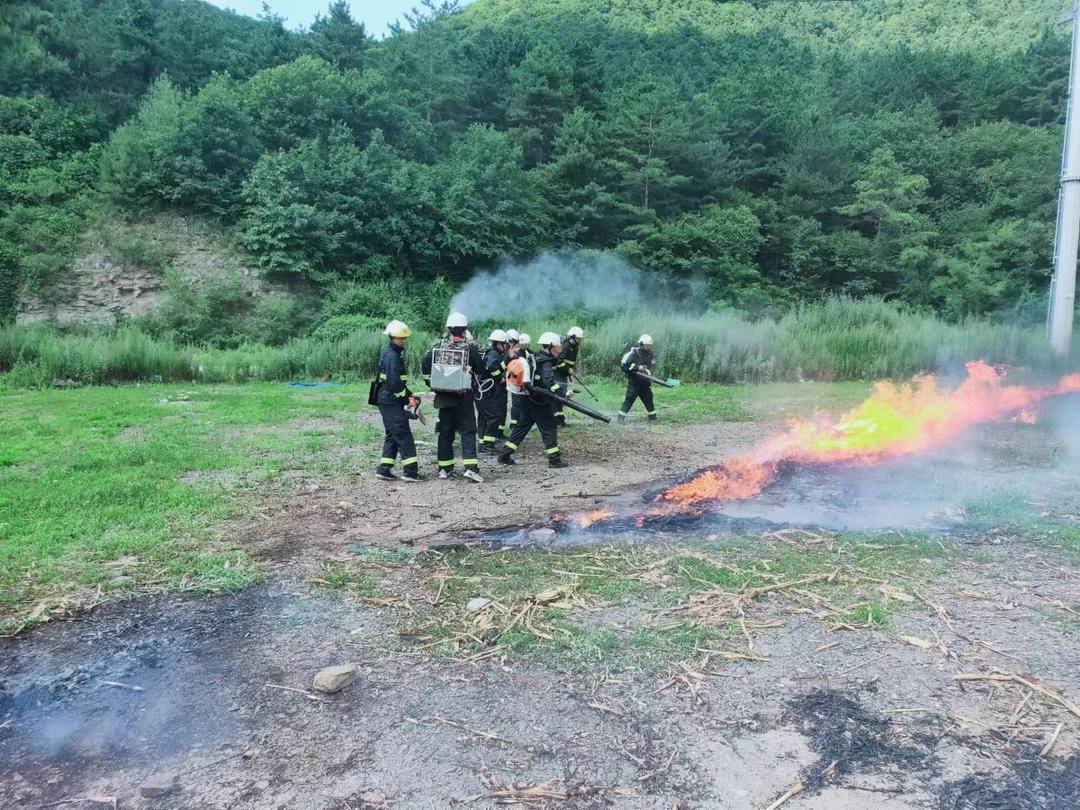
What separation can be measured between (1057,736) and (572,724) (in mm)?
2544

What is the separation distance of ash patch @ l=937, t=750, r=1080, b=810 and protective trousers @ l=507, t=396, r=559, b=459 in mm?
6911

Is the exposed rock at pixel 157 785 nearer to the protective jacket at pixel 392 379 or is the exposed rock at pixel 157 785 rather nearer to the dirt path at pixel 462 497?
the dirt path at pixel 462 497

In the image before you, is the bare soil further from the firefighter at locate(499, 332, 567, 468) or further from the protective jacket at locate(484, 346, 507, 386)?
the protective jacket at locate(484, 346, 507, 386)

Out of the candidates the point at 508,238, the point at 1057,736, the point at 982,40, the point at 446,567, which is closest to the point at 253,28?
the point at 508,238

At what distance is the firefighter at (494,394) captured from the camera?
10.4m

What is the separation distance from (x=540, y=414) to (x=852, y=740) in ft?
22.3

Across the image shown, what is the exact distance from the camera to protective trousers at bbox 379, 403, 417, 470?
905cm

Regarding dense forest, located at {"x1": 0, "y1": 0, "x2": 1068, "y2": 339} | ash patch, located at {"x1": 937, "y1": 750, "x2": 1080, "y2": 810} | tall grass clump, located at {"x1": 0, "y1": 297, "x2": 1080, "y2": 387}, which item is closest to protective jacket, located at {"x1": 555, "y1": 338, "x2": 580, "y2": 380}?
tall grass clump, located at {"x1": 0, "y1": 297, "x2": 1080, "y2": 387}

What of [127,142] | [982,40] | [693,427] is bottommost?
[693,427]

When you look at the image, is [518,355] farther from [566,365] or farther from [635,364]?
[635,364]

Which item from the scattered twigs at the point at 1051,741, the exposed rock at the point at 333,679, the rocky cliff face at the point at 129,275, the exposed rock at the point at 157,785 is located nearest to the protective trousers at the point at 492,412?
the exposed rock at the point at 333,679

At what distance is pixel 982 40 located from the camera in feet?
193

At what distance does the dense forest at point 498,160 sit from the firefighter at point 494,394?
1801 cm

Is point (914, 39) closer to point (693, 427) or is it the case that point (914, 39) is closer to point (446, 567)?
point (693, 427)
